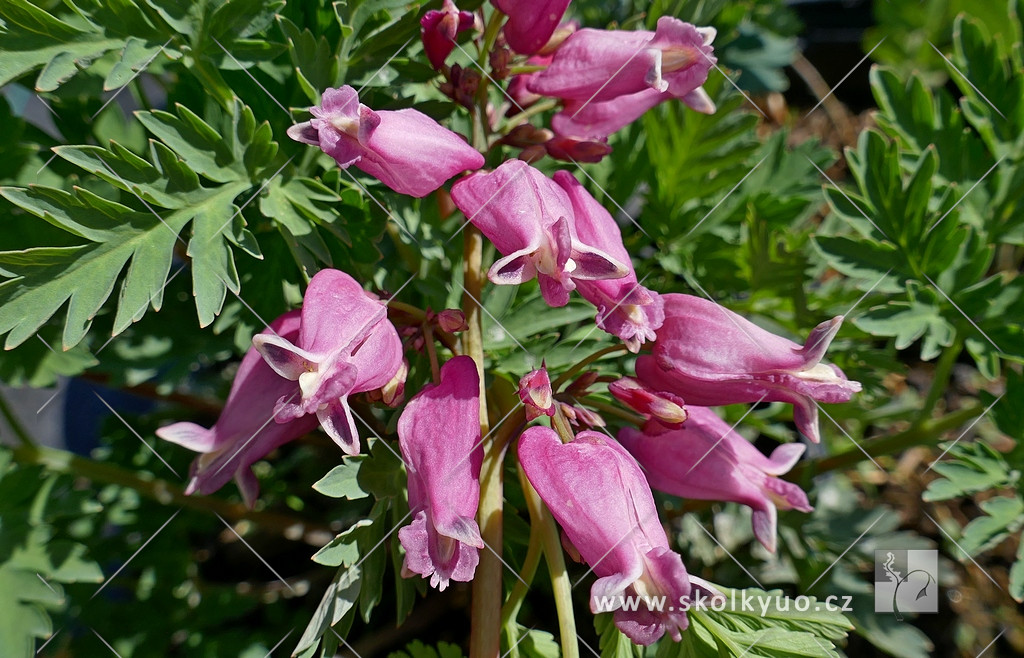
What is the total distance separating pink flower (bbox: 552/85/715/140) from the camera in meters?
1.32

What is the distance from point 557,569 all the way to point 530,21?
31.2 inches

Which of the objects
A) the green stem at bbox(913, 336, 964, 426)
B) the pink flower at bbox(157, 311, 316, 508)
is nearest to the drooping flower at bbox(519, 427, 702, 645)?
the pink flower at bbox(157, 311, 316, 508)

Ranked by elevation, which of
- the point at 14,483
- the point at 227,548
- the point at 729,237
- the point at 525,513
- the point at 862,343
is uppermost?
the point at 729,237

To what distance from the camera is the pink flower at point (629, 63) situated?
1139 mm

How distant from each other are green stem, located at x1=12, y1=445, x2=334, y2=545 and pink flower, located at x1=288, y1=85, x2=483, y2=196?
0.74 m

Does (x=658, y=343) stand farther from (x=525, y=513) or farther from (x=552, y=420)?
(x=525, y=513)

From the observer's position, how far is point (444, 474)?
101 cm

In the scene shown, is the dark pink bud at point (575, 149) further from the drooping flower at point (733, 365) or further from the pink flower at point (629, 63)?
the drooping flower at point (733, 365)

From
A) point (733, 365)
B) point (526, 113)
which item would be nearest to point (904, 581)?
point (733, 365)

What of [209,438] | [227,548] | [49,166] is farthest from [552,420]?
[227,548]

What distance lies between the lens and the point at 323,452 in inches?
83.5

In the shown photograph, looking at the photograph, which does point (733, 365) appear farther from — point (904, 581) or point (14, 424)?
point (14, 424)

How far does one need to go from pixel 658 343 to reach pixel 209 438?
2.17ft

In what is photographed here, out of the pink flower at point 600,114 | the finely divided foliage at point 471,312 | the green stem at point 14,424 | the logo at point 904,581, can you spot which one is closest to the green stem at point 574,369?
the finely divided foliage at point 471,312
